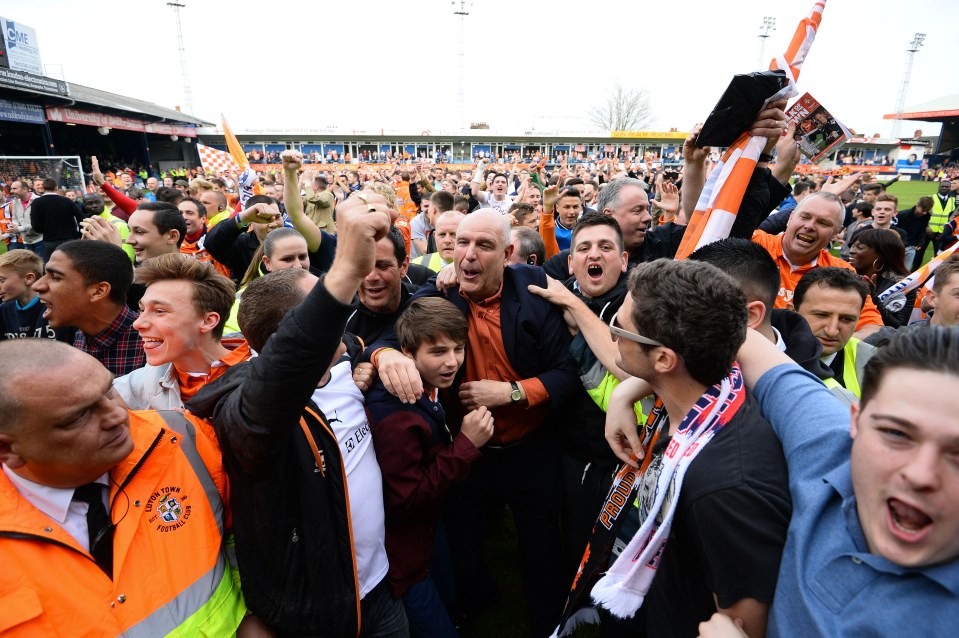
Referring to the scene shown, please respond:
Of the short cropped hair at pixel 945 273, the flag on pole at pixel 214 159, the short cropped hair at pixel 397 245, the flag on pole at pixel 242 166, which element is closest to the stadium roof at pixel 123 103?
the flag on pole at pixel 214 159

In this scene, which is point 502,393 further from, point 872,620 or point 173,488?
point 872,620

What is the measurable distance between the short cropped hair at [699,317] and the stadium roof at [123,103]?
3063 centimetres

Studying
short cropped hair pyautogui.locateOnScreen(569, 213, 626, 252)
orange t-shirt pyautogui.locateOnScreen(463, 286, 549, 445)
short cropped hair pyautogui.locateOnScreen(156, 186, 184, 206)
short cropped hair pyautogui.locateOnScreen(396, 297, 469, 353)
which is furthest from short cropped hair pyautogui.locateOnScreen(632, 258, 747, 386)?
short cropped hair pyautogui.locateOnScreen(156, 186, 184, 206)

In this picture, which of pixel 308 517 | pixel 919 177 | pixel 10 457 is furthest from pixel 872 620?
pixel 919 177

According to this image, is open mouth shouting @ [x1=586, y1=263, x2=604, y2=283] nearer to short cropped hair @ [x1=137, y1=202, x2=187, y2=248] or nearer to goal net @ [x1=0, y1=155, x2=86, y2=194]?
short cropped hair @ [x1=137, y1=202, x2=187, y2=248]

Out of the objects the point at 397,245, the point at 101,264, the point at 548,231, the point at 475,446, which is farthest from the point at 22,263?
the point at 548,231

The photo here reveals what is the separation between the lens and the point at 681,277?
5.24 ft

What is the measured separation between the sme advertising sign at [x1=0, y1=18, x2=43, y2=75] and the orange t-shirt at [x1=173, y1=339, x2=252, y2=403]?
109ft

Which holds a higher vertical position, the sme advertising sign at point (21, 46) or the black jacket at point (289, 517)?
the sme advertising sign at point (21, 46)

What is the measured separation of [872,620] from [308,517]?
159cm

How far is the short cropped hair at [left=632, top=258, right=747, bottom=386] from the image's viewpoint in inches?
60.3

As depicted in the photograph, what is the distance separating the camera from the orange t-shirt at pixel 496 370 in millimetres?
2814

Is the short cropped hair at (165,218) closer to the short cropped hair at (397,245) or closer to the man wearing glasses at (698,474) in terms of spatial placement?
the short cropped hair at (397,245)

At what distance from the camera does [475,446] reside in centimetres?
228
